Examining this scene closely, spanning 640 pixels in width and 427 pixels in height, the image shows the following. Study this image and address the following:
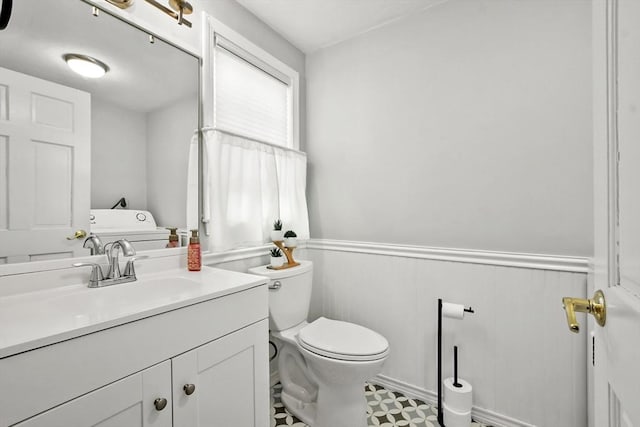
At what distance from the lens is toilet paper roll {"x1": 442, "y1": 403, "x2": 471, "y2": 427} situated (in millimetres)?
1438

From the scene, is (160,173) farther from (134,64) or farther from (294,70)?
(294,70)

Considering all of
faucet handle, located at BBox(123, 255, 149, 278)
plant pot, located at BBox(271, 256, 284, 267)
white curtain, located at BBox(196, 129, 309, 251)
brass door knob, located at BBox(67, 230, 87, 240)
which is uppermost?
white curtain, located at BBox(196, 129, 309, 251)

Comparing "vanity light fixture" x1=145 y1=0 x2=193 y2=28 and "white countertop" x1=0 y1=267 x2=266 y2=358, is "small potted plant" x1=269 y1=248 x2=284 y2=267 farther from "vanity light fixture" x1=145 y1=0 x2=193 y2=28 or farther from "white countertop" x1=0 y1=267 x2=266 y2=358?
"vanity light fixture" x1=145 y1=0 x2=193 y2=28

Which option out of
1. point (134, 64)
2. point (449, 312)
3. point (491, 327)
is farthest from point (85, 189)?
point (491, 327)

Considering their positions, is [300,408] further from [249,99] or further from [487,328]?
[249,99]

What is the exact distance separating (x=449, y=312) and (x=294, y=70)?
191 cm

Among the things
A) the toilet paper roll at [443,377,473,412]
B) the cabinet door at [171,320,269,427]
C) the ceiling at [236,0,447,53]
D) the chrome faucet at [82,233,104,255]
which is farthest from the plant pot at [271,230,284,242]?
the ceiling at [236,0,447,53]

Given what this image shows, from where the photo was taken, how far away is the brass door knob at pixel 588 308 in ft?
1.52

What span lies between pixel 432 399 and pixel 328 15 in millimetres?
2446

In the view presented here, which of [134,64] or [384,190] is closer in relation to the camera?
[134,64]

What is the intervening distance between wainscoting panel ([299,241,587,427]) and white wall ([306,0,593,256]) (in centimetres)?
16

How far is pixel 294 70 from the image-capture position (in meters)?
2.09

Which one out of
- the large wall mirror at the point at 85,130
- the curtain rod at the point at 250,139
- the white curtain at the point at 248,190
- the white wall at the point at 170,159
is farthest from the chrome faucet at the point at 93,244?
the curtain rod at the point at 250,139

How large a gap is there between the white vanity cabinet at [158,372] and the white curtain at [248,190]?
0.47 meters
